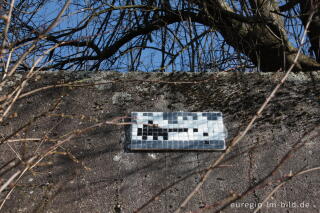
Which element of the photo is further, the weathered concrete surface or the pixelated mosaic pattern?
the pixelated mosaic pattern

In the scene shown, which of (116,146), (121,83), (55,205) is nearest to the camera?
(55,205)

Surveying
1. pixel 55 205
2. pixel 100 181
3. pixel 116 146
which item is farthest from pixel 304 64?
pixel 55 205

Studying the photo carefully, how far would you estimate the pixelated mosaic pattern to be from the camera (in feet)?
7.27

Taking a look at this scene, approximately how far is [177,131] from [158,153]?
0.18 m

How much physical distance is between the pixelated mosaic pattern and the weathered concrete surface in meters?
0.05

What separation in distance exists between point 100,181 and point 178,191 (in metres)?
0.41

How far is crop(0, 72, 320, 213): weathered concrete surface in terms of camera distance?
2.05 meters

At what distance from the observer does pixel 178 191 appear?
2072mm

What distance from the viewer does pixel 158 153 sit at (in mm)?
2199

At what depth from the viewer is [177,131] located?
228cm

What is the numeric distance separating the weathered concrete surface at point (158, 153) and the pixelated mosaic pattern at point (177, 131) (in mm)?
45

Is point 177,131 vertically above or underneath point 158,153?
above

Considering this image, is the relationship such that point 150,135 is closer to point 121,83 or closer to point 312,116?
point 121,83

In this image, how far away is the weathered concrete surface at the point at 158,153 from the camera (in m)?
2.05
